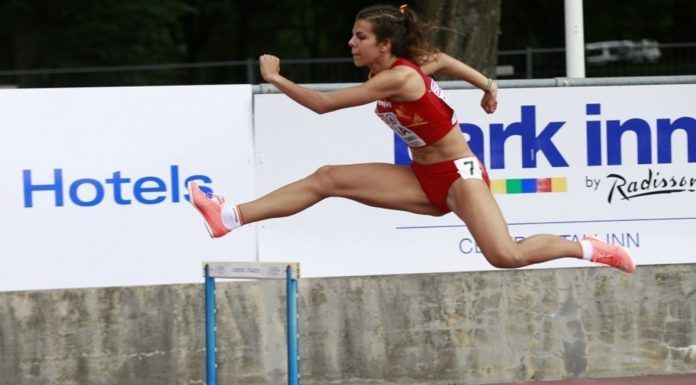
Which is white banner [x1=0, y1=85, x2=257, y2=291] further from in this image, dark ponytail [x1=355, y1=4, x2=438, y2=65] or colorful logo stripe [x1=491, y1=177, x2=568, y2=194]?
dark ponytail [x1=355, y1=4, x2=438, y2=65]

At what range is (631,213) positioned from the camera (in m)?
9.80

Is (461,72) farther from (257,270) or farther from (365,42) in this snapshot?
(257,270)

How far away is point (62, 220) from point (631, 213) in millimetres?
3865

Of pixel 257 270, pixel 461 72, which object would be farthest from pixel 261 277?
pixel 461 72

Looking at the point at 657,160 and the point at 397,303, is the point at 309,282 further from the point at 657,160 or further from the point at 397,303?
the point at 657,160

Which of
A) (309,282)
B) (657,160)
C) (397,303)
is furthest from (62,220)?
(657,160)

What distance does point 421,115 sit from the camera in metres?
7.60

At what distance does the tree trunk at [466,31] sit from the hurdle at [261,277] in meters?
4.02

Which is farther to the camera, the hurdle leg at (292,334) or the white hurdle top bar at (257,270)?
the hurdle leg at (292,334)

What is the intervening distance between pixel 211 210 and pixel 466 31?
13.2 feet

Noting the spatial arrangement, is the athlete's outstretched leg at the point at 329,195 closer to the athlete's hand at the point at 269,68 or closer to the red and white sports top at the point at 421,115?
the red and white sports top at the point at 421,115

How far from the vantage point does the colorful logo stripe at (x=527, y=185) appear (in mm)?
9633

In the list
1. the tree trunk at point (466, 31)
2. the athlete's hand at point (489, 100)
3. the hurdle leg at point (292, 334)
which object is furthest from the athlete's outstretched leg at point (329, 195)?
the tree trunk at point (466, 31)

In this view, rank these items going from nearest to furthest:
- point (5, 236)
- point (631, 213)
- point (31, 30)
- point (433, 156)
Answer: point (433, 156) < point (5, 236) < point (631, 213) < point (31, 30)
